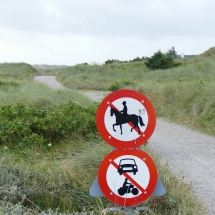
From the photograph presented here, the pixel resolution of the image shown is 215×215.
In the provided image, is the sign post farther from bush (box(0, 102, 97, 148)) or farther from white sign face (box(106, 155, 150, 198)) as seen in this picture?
bush (box(0, 102, 97, 148))

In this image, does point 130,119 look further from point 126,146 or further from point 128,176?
point 128,176

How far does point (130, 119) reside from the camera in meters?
3.00

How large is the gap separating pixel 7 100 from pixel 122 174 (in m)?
7.53

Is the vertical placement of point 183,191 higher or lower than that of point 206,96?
lower

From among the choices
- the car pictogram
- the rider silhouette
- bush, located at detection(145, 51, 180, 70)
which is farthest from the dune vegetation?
bush, located at detection(145, 51, 180, 70)

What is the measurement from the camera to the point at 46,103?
8.97 m

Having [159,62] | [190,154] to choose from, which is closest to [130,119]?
[190,154]

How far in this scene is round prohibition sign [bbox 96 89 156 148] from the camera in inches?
Answer: 118

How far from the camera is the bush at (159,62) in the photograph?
32.5 meters

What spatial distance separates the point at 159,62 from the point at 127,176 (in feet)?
98.8

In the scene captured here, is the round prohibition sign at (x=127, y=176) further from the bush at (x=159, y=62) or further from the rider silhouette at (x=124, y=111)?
the bush at (x=159, y=62)

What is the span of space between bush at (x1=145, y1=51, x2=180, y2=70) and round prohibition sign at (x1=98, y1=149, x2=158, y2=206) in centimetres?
2974

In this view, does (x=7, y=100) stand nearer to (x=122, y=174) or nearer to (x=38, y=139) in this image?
(x=38, y=139)

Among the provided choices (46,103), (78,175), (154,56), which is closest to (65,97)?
(46,103)
